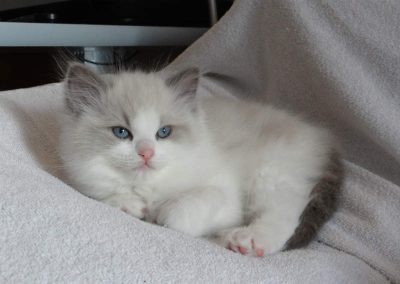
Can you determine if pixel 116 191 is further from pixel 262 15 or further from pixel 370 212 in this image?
pixel 262 15

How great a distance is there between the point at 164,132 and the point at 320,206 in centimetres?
49

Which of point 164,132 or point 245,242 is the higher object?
point 164,132

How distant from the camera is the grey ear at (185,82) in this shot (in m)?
1.33

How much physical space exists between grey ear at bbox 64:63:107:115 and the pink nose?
245 millimetres

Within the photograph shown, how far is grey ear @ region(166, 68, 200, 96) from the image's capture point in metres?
1.33

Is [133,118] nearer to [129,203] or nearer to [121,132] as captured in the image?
[121,132]

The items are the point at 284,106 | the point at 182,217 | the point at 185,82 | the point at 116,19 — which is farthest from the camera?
the point at 116,19

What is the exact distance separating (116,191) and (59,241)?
1.23ft

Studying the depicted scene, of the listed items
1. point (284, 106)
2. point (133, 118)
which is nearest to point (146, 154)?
point (133, 118)

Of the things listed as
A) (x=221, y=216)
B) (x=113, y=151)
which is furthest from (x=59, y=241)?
(x=221, y=216)

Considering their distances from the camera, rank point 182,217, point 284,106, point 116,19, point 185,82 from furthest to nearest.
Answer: point 116,19 → point 284,106 → point 185,82 → point 182,217

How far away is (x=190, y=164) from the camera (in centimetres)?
124

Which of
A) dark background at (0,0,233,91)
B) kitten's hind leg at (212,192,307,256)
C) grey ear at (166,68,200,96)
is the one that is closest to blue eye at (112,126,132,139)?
grey ear at (166,68,200,96)

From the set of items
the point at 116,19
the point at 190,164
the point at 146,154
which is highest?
the point at 146,154
